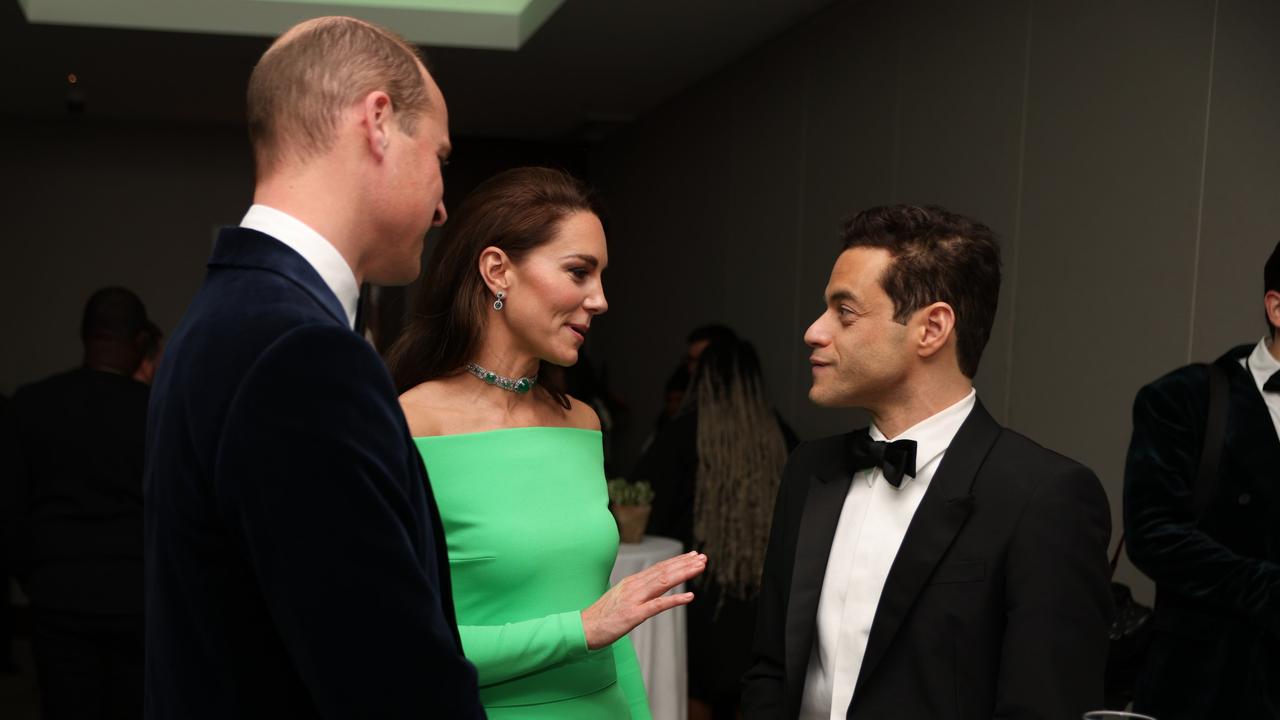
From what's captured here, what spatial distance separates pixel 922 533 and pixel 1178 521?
1118 millimetres

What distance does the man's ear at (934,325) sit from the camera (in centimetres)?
185

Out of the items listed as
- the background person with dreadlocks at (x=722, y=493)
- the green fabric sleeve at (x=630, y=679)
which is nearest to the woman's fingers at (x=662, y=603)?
the green fabric sleeve at (x=630, y=679)

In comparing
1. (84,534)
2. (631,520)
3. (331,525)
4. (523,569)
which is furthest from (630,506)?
(331,525)

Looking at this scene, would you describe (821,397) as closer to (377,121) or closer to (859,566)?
(859,566)

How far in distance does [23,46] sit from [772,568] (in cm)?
654

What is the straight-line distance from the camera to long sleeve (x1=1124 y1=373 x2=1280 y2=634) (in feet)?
7.90

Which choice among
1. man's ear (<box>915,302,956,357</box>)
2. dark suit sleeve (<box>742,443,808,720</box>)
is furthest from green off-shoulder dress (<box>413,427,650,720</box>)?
man's ear (<box>915,302,956,357</box>)

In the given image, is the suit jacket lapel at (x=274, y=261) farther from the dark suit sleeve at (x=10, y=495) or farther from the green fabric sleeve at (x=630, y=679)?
the dark suit sleeve at (x=10, y=495)

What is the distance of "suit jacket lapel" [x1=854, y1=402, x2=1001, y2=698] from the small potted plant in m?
2.31

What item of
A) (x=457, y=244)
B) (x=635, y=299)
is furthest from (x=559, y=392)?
(x=635, y=299)

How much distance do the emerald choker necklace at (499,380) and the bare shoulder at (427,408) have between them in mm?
52

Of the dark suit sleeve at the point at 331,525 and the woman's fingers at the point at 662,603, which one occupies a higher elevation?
the dark suit sleeve at the point at 331,525

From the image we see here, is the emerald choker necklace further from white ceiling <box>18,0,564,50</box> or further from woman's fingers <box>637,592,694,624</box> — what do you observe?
white ceiling <box>18,0,564,50</box>

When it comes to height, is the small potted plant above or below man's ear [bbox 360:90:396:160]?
below
